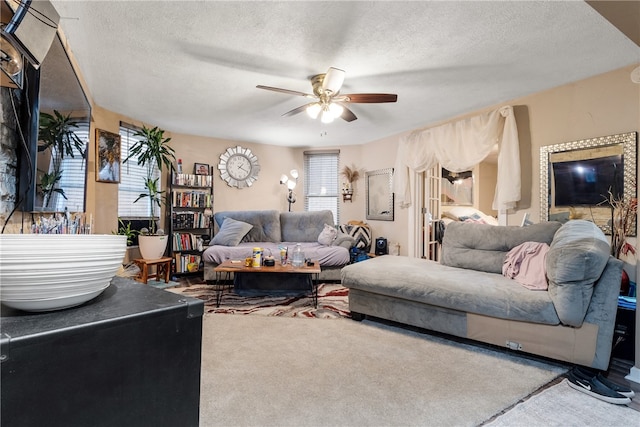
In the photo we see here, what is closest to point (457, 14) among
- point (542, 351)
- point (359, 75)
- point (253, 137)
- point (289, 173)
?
point (359, 75)

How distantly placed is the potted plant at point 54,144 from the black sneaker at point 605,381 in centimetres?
320

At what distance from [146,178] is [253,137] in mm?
1792

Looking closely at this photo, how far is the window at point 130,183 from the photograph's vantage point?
4.26 m

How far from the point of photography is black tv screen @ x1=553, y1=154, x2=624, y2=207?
2652 mm

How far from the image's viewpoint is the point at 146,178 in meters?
4.57

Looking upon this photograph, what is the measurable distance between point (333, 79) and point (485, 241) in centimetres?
205

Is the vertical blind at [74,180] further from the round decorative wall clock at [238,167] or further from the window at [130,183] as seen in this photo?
A: the round decorative wall clock at [238,167]

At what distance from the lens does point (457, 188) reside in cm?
594

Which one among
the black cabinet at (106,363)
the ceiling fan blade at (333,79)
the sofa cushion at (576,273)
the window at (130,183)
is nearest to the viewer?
the black cabinet at (106,363)

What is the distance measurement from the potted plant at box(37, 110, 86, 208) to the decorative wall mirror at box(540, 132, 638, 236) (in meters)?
4.01

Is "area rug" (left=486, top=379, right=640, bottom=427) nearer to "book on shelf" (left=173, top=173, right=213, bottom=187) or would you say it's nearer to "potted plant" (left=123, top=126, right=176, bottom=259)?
"potted plant" (left=123, top=126, right=176, bottom=259)

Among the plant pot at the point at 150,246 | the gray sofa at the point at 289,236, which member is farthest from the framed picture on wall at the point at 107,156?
the gray sofa at the point at 289,236

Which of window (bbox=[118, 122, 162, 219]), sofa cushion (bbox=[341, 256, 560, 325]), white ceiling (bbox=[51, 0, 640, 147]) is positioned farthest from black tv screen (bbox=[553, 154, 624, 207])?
window (bbox=[118, 122, 162, 219])

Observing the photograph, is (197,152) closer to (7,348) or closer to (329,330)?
(329,330)
